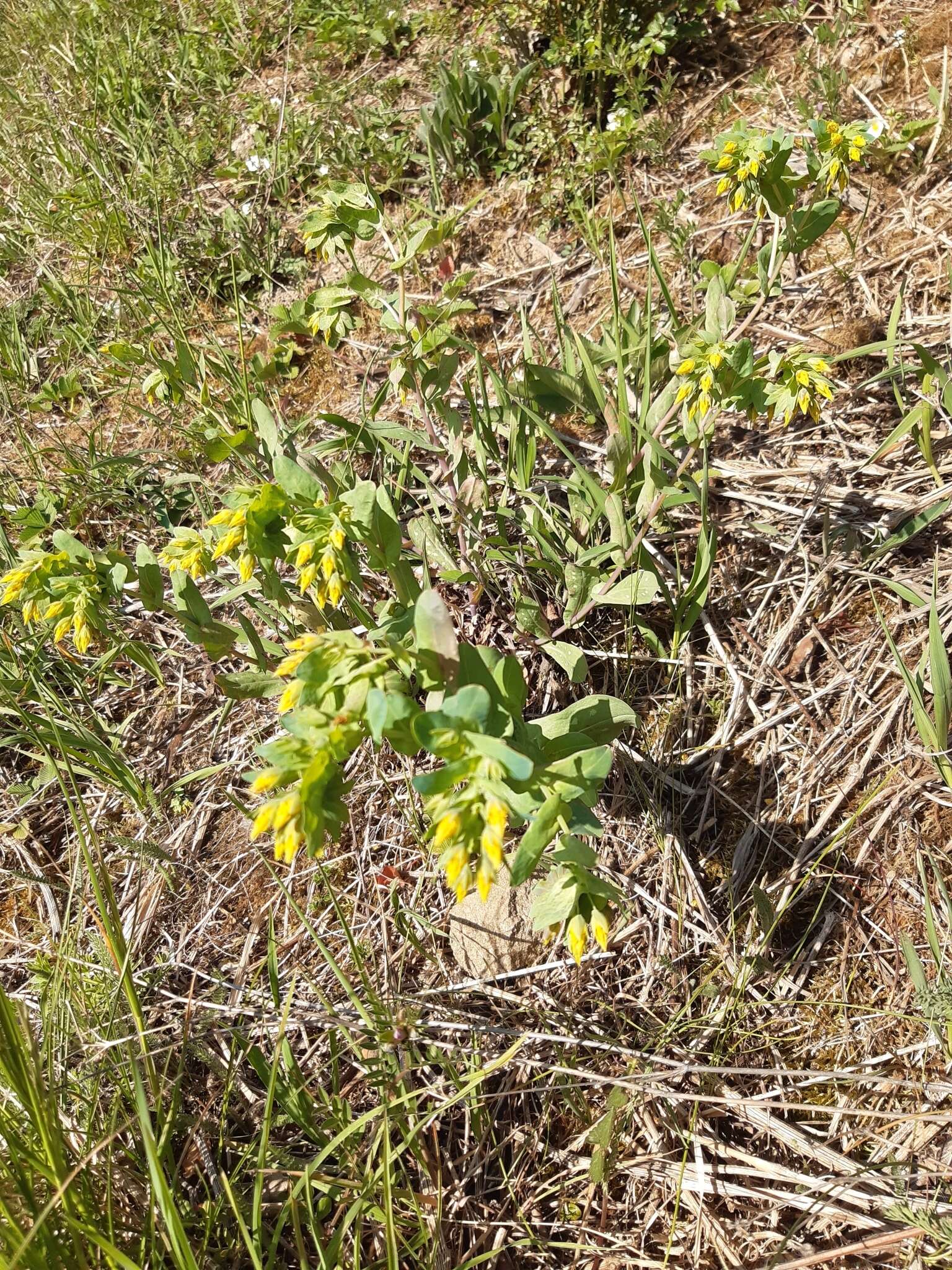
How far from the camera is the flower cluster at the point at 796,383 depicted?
1896mm

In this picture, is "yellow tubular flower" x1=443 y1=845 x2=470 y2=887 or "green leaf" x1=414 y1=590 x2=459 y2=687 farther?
"green leaf" x1=414 y1=590 x2=459 y2=687

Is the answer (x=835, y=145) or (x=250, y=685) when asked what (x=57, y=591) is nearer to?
(x=250, y=685)

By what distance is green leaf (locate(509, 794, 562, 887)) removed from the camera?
1380 millimetres

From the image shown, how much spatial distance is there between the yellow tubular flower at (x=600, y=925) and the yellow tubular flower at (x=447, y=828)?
1.16 feet

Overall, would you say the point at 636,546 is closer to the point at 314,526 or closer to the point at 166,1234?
the point at 314,526

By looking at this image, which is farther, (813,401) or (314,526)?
(813,401)

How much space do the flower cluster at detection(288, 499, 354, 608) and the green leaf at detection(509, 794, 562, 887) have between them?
23.3 inches

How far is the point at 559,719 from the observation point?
70.4 inches

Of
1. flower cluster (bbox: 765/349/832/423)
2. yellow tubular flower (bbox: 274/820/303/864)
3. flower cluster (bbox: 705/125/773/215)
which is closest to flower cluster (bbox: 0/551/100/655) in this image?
yellow tubular flower (bbox: 274/820/303/864)

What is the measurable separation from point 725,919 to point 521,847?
92cm

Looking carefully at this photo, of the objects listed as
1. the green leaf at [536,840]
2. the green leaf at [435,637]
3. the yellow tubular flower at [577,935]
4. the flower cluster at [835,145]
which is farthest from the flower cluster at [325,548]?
the flower cluster at [835,145]

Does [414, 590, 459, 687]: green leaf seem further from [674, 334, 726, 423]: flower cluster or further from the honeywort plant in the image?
[674, 334, 726, 423]: flower cluster

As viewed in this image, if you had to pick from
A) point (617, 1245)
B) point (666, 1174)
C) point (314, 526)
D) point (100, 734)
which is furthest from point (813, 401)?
point (100, 734)

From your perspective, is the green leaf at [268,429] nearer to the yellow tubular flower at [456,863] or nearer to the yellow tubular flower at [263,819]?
the yellow tubular flower at [263,819]
